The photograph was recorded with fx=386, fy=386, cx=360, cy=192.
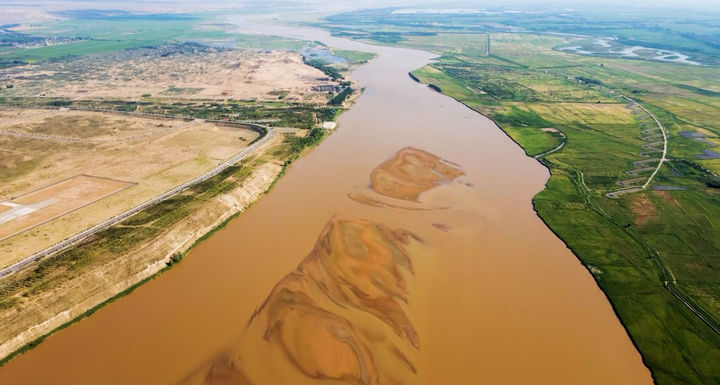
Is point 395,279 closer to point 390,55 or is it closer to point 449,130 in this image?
point 449,130

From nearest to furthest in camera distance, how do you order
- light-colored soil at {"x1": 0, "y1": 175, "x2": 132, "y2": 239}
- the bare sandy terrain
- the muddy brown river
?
1. the muddy brown river
2. light-colored soil at {"x1": 0, "y1": 175, "x2": 132, "y2": 239}
3. the bare sandy terrain

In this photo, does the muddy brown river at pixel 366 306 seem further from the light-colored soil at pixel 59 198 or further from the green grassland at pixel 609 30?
the green grassland at pixel 609 30

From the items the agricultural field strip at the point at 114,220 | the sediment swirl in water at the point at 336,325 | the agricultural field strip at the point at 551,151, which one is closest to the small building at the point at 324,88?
the agricultural field strip at the point at 114,220

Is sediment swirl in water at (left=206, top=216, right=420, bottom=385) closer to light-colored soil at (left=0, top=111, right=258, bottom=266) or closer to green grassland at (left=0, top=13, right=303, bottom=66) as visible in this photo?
light-colored soil at (left=0, top=111, right=258, bottom=266)

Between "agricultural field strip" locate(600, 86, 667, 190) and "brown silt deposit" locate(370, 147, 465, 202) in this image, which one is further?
"agricultural field strip" locate(600, 86, 667, 190)

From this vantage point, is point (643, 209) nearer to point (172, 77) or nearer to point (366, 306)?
point (366, 306)

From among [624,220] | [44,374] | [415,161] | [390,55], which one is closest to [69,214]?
[44,374]

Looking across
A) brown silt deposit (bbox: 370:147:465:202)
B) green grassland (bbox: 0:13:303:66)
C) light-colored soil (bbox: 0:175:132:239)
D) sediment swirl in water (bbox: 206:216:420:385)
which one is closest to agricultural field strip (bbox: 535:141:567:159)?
brown silt deposit (bbox: 370:147:465:202)
